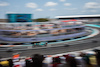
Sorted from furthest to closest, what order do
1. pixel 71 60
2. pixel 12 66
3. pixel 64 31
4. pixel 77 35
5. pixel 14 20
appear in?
pixel 14 20 < pixel 77 35 < pixel 64 31 < pixel 12 66 < pixel 71 60

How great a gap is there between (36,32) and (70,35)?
5.49m

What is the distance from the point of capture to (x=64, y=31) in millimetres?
14758

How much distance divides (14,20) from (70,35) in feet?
43.0

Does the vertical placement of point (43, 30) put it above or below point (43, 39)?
above

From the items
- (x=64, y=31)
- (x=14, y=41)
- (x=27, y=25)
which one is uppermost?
(x=27, y=25)

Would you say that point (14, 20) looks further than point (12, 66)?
Yes

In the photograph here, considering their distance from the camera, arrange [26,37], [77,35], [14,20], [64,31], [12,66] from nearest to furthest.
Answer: [12,66], [26,37], [64,31], [77,35], [14,20]

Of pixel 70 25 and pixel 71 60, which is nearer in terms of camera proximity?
pixel 71 60

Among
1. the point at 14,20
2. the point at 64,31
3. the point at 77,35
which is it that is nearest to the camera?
the point at 64,31

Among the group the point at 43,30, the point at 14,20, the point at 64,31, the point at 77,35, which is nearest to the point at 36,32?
the point at 43,30

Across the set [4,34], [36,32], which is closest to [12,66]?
[36,32]

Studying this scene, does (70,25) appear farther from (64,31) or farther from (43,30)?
(43,30)

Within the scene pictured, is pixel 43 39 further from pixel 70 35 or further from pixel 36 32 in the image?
pixel 70 35

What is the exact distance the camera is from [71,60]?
9.45 feet
